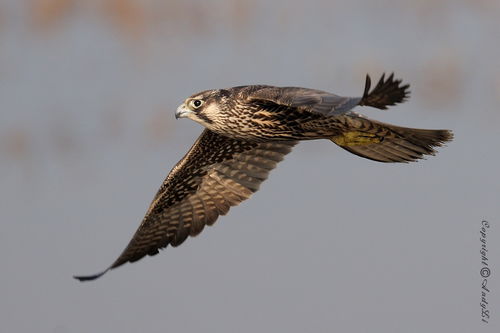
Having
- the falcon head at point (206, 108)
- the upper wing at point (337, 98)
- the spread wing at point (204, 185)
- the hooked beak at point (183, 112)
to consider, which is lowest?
the spread wing at point (204, 185)

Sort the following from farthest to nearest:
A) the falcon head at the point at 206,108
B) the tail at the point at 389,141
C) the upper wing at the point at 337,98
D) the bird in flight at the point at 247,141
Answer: the falcon head at the point at 206,108, the tail at the point at 389,141, the bird in flight at the point at 247,141, the upper wing at the point at 337,98

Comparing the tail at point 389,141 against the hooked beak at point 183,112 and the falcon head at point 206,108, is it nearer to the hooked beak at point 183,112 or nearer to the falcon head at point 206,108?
the falcon head at point 206,108

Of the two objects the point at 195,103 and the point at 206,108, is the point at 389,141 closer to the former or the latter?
the point at 206,108

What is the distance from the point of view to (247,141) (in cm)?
1274

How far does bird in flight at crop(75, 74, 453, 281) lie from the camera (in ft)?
36.5

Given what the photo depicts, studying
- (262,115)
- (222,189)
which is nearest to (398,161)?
(262,115)

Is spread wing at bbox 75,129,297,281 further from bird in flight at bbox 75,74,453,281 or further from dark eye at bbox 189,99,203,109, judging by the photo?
dark eye at bbox 189,99,203,109

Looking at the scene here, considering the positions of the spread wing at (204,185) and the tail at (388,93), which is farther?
the spread wing at (204,185)

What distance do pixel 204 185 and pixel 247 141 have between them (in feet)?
3.36

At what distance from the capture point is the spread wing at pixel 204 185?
13.3 metres

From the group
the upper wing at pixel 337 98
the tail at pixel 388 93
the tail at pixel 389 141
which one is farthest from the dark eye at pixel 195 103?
the tail at pixel 388 93

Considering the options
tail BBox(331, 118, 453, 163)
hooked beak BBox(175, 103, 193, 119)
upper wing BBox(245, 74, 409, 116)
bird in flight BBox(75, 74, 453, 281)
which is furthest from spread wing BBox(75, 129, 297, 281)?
upper wing BBox(245, 74, 409, 116)

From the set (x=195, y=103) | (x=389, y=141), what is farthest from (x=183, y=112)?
(x=389, y=141)

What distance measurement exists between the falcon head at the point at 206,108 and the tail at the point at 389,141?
3.72ft
